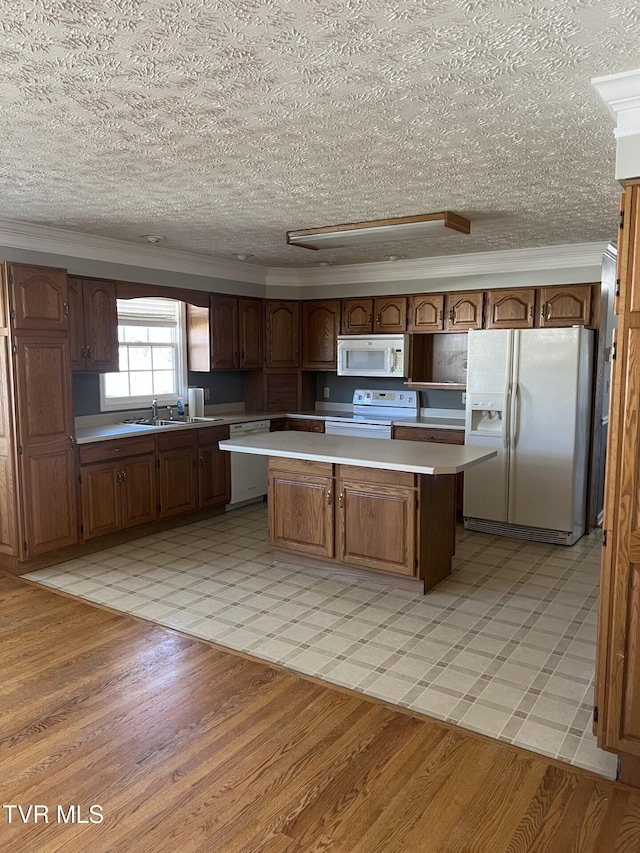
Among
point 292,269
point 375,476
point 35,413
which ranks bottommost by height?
point 375,476

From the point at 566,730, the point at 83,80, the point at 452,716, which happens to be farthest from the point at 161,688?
the point at 83,80

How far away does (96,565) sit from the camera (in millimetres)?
4609

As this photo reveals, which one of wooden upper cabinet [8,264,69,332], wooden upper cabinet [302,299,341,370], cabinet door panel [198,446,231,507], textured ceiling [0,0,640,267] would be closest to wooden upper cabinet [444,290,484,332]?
wooden upper cabinet [302,299,341,370]

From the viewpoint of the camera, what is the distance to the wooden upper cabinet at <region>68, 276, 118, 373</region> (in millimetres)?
4898

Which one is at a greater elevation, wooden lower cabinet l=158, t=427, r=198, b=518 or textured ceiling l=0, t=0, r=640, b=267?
textured ceiling l=0, t=0, r=640, b=267

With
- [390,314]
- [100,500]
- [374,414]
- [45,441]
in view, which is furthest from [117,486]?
[390,314]

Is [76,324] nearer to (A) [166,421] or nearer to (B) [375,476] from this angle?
(A) [166,421]

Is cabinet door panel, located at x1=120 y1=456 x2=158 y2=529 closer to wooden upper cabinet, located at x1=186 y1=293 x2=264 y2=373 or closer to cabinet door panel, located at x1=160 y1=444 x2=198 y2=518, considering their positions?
cabinet door panel, located at x1=160 y1=444 x2=198 y2=518

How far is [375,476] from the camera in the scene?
4031mm

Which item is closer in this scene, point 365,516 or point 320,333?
point 365,516

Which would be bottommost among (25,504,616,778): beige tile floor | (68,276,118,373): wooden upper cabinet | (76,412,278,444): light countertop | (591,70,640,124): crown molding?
(25,504,616,778): beige tile floor

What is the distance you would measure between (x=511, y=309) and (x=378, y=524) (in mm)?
2643

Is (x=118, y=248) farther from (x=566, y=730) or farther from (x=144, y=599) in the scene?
(x=566, y=730)

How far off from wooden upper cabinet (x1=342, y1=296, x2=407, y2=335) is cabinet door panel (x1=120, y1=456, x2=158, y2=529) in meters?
2.59
